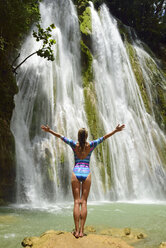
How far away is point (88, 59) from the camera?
15969 mm

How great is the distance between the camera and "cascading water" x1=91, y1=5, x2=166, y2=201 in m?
12.3

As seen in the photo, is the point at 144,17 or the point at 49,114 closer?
the point at 49,114

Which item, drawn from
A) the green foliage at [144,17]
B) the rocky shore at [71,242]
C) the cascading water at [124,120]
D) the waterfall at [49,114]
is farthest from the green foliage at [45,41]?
the green foliage at [144,17]

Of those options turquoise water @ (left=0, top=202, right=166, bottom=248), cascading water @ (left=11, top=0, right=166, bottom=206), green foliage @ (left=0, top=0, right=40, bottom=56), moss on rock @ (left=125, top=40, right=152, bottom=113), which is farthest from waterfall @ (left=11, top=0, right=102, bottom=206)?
moss on rock @ (left=125, top=40, right=152, bottom=113)

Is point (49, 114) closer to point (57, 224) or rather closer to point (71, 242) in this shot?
point (57, 224)

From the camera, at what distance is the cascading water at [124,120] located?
12.3 metres

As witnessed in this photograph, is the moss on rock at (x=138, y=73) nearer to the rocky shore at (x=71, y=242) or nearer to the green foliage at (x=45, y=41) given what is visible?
the green foliage at (x=45, y=41)

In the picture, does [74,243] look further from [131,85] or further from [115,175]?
[131,85]

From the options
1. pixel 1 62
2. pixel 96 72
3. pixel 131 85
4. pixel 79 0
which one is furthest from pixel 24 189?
pixel 79 0

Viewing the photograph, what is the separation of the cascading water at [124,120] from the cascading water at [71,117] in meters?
0.05

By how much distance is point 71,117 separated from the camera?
1236cm

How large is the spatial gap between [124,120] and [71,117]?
4224 mm

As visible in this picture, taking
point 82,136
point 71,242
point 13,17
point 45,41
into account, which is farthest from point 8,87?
point 71,242

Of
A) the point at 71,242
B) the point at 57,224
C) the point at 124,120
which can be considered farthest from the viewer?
the point at 124,120
